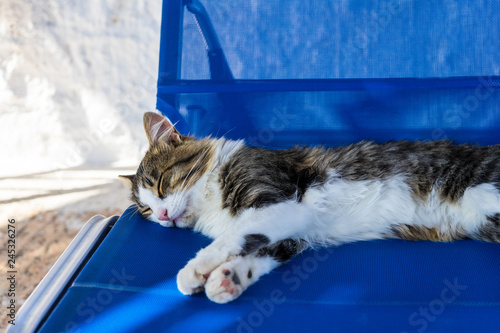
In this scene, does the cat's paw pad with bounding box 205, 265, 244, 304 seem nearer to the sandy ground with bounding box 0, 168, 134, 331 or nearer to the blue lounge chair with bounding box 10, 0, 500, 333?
the blue lounge chair with bounding box 10, 0, 500, 333

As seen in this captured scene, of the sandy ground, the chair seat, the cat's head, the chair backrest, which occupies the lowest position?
the sandy ground

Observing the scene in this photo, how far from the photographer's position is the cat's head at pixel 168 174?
1.81m

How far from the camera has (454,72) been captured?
7.06ft

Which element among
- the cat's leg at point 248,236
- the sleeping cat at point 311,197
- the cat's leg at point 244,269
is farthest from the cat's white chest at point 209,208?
the cat's leg at point 244,269

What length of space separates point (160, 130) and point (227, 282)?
2.85 ft

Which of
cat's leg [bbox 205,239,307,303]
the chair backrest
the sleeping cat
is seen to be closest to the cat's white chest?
the sleeping cat

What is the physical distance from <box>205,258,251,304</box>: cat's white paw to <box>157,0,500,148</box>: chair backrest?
924 millimetres

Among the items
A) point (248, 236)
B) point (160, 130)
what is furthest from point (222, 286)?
point (160, 130)

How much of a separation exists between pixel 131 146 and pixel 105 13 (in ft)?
4.45

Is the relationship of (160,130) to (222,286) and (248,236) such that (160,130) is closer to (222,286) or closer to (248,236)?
(248,236)

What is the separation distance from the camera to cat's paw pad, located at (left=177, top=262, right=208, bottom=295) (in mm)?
1429

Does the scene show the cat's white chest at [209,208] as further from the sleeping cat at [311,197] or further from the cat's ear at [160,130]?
the cat's ear at [160,130]

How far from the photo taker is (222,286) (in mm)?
1398

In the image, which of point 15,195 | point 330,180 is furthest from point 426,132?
point 15,195
